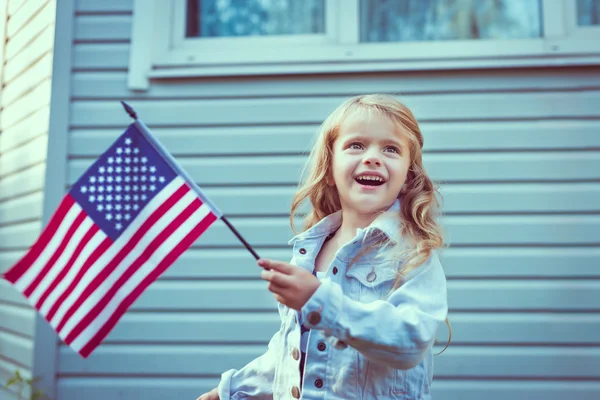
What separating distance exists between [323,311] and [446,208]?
204cm

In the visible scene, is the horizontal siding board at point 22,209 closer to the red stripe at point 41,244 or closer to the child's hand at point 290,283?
the red stripe at point 41,244

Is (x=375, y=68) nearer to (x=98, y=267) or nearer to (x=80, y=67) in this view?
(x=80, y=67)

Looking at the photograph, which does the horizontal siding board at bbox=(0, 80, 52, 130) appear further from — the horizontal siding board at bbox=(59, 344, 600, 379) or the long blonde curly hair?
the long blonde curly hair

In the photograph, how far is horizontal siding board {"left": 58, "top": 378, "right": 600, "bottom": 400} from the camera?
3.04 m

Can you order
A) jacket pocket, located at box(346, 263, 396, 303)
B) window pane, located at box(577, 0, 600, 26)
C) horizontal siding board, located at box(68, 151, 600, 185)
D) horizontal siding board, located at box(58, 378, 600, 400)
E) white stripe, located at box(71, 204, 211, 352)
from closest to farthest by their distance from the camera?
jacket pocket, located at box(346, 263, 396, 303), white stripe, located at box(71, 204, 211, 352), horizontal siding board, located at box(58, 378, 600, 400), horizontal siding board, located at box(68, 151, 600, 185), window pane, located at box(577, 0, 600, 26)

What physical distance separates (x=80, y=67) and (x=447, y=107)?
2.20 meters

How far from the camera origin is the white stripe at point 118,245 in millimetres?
1799

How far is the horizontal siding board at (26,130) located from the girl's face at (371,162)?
2.43 metres

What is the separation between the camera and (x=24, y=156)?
386 cm

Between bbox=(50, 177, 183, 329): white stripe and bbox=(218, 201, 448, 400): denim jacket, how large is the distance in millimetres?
432

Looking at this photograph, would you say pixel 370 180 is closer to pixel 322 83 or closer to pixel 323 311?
pixel 323 311

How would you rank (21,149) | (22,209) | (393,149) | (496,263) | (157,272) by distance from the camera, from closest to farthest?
(393,149)
(157,272)
(496,263)
(22,209)
(21,149)

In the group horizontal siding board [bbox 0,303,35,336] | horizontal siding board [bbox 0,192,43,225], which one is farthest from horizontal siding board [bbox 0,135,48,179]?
horizontal siding board [bbox 0,303,35,336]

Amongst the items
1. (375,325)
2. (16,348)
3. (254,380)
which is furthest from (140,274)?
(16,348)
